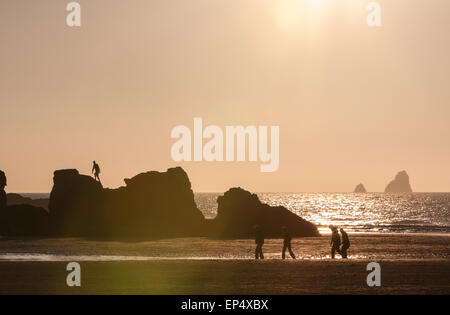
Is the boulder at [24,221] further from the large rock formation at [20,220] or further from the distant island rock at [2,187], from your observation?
the distant island rock at [2,187]

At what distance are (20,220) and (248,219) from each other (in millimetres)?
27883

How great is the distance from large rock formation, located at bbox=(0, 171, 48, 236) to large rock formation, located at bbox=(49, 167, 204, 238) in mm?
1441

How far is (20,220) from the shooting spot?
237ft

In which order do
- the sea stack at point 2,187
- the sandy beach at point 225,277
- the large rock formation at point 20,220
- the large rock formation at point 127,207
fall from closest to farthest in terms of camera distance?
the sandy beach at point 225,277 < the large rock formation at point 20,220 < the large rock formation at point 127,207 < the sea stack at point 2,187

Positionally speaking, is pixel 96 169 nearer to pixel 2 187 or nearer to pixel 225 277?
pixel 2 187

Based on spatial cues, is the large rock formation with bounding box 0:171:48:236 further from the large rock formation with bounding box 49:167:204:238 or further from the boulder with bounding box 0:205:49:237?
the large rock formation with bounding box 49:167:204:238

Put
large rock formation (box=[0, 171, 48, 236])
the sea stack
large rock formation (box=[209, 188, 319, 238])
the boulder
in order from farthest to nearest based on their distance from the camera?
the sea stack < large rock formation (box=[209, 188, 319, 238]) < large rock formation (box=[0, 171, 48, 236]) < the boulder

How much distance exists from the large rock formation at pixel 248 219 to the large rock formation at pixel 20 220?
20707 millimetres

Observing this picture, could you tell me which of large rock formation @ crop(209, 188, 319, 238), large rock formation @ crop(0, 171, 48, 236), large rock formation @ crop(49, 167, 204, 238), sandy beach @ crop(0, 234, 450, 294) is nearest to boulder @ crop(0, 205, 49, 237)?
large rock formation @ crop(0, 171, 48, 236)

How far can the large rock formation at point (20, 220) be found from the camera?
2756 inches

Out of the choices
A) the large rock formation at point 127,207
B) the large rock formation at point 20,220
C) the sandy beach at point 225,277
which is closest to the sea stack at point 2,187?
the large rock formation at point 20,220

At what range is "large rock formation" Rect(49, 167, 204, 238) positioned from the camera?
7212cm

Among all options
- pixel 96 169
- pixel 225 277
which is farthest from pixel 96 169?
pixel 225 277
